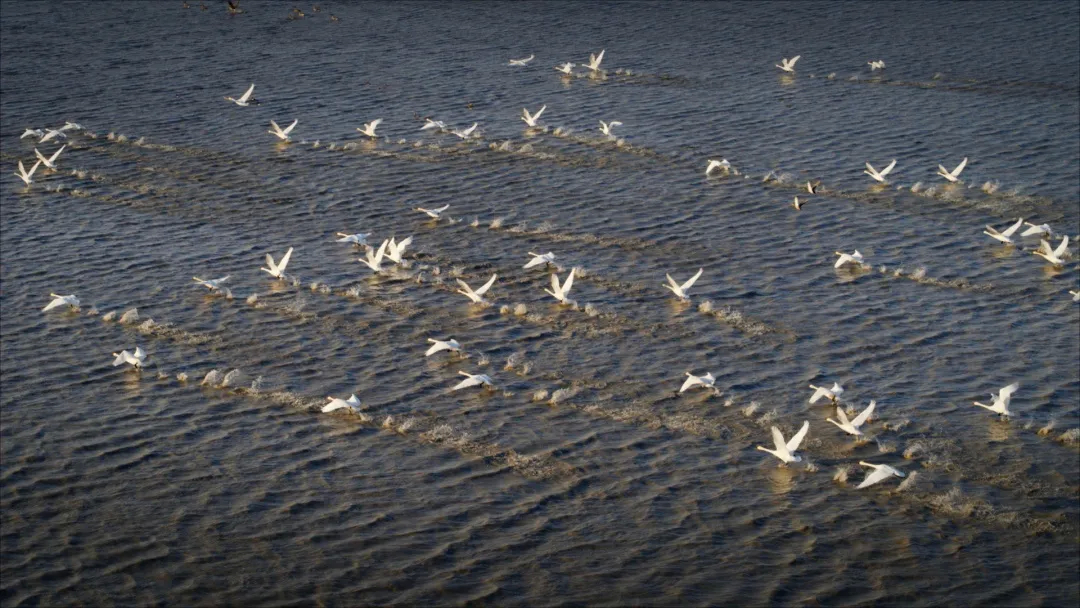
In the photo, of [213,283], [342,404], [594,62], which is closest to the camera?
[342,404]

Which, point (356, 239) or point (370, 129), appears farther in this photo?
point (370, 129)

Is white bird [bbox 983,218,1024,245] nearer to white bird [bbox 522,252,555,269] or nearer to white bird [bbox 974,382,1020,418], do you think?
white bird [bbox 974,382,1020,418]

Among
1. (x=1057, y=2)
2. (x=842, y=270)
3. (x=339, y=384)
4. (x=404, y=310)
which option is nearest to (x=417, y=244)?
(x=404, y=310)

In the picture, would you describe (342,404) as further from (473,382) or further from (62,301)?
(62,301)

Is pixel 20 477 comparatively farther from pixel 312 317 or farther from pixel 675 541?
pixel 675 541

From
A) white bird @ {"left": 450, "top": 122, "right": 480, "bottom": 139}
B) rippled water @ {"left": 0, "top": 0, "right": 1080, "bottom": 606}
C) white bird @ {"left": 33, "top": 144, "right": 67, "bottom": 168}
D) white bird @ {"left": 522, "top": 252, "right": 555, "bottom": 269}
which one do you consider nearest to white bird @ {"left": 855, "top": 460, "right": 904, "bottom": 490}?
rippled water @ {"left": 0, "top": 0, "right": 1080, "bottom": 606}

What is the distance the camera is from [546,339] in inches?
955

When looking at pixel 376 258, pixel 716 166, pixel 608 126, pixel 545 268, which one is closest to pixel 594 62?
pixel 608 126

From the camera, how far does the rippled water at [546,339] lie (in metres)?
17.5

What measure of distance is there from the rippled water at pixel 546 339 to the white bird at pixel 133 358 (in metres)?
0.35

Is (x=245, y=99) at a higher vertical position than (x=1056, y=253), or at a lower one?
higher

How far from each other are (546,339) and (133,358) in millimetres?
7508

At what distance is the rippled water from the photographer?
57.6 ft

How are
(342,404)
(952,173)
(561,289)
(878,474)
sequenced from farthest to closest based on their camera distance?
(952,173) → (561,289) → (342,404) → (878,474)
